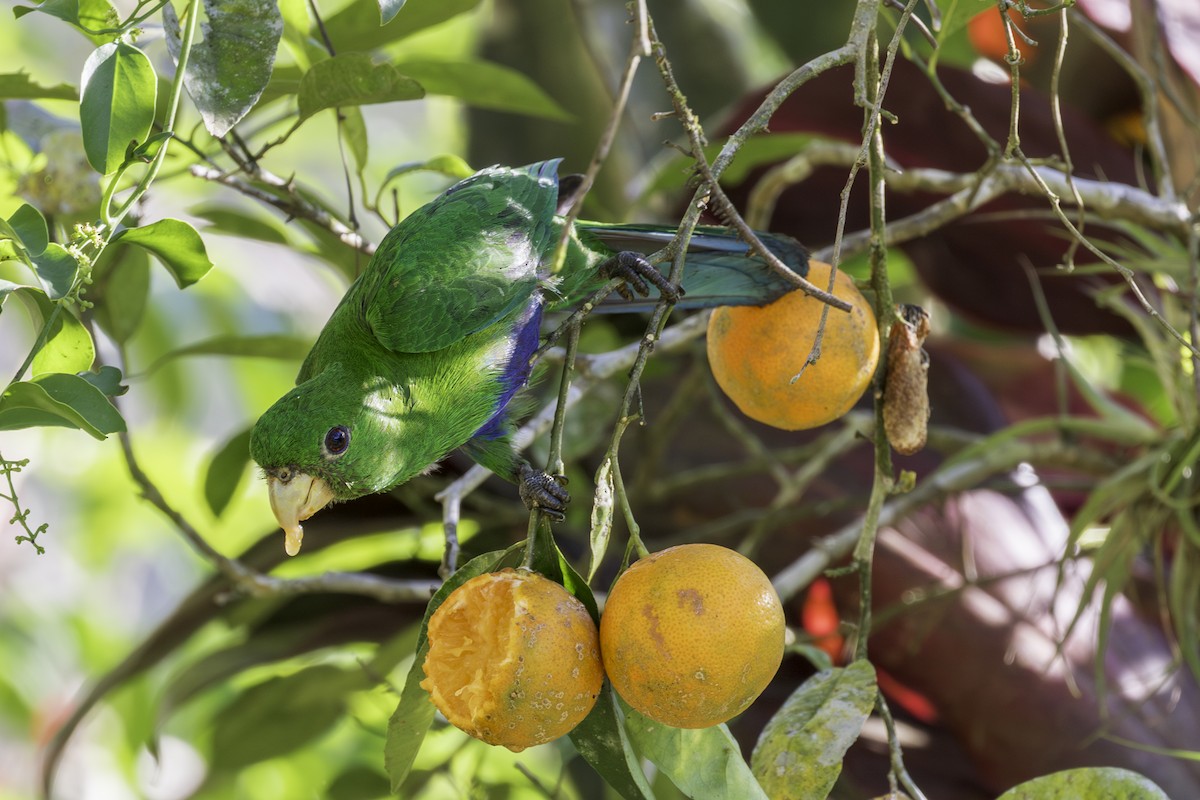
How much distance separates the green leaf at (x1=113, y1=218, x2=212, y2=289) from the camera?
105cm

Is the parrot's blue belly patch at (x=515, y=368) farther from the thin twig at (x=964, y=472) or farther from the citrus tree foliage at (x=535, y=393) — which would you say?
the thin twig at (x=964, y=472)

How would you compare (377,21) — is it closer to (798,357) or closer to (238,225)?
(238,225)

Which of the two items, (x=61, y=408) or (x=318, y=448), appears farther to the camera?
(x=318, y=448)

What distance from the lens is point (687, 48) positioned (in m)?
2.86

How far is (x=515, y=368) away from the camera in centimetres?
162

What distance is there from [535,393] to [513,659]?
50.4 inches

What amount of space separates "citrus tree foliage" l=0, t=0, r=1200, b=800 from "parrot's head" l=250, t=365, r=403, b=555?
13 centimetres

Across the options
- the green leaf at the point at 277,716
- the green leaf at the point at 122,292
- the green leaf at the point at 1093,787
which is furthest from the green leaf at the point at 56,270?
the green leaf at the point at 277,716

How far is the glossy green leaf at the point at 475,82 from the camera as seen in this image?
1614 millimetres

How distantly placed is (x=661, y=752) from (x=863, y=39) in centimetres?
62

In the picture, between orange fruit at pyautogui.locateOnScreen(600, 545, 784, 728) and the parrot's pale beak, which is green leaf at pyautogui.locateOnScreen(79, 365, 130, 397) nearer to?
the parrot's pale beak

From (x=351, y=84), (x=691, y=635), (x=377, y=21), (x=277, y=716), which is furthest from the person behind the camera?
(x=277, y=716)

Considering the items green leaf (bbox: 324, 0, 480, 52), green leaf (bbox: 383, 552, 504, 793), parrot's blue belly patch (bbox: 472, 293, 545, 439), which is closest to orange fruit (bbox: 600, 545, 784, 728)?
green leaf (bbox: 383, 552, 504, 793)

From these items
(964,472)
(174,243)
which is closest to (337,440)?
(174,243)
